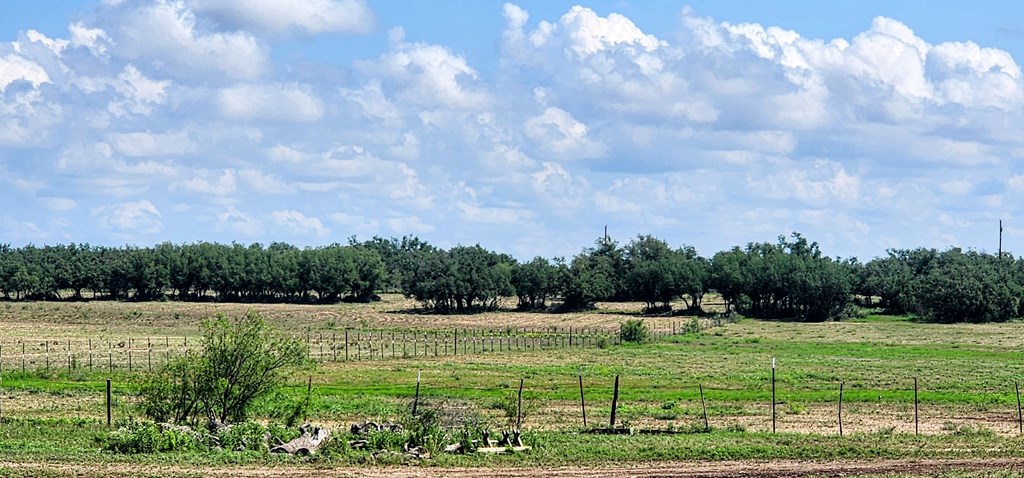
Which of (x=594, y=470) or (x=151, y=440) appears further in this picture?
(x=151, y=440)

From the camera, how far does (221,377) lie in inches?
1336

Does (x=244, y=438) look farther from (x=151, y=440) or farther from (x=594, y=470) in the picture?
(x=594, y=470)

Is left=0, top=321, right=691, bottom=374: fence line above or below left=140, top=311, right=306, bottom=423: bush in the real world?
below

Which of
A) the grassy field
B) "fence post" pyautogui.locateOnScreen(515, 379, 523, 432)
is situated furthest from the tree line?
"fence post" pyautogui.locateOnScreen(515, 379, 523, 432)

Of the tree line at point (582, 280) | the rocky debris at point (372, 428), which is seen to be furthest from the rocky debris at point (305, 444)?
the tree line at point (582, 280)

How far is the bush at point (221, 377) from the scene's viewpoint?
33.8 metres

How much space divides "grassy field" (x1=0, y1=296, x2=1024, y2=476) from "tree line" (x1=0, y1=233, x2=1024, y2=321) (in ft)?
121

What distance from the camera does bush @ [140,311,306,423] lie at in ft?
111

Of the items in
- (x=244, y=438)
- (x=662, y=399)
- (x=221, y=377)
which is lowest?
(x=662, y=399)

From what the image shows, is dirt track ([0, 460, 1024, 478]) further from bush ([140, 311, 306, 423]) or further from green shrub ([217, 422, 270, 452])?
bush ([140, 311, 306, 423])

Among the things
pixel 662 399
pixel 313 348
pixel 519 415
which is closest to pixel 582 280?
pixel 313 348

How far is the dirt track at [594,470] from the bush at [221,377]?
20.0 ft

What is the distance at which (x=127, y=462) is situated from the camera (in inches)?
1114

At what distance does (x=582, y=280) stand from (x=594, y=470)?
12685 centimetres
